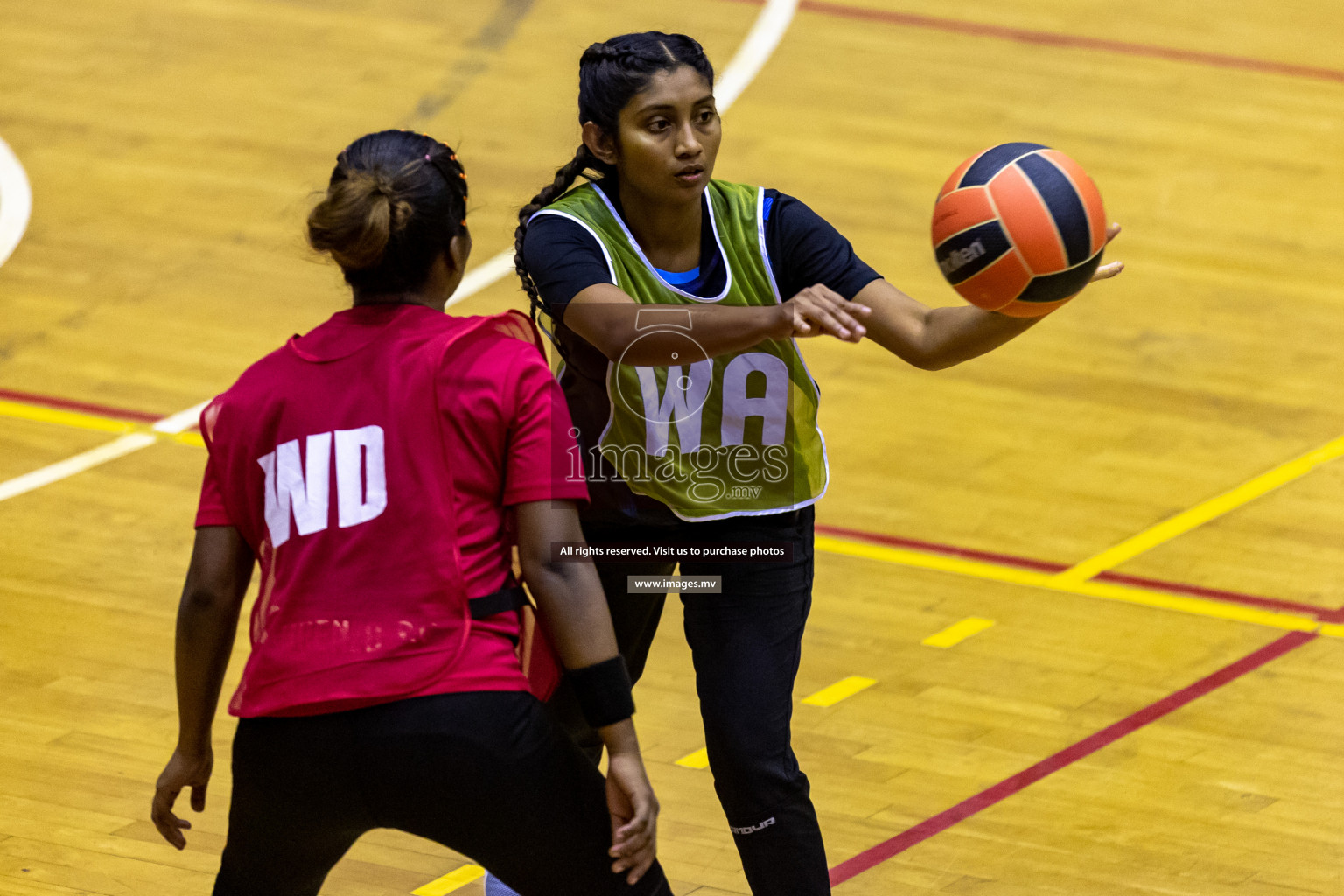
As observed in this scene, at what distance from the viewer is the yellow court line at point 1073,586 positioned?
541cm

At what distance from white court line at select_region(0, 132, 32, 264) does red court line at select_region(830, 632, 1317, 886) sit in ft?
17.3

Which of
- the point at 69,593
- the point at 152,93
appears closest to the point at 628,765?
the point at 69,593

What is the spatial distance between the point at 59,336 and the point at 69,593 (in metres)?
2.05

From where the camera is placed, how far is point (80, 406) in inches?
257

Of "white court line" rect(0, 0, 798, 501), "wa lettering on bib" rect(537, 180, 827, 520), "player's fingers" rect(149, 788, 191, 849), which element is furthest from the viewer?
"white court line" rect(0, 0, 798, 501)

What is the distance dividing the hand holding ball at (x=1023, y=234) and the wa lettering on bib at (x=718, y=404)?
436 millimetres

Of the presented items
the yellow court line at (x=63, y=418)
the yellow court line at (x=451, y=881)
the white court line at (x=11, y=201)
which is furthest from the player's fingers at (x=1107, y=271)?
the white court line at (x=11, y=201)

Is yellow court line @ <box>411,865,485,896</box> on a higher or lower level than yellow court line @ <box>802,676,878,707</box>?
lower

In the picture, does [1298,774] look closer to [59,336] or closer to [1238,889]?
[1238,889]

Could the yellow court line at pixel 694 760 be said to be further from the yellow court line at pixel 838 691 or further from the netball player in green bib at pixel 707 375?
the netball player in green bib at pixel 707 375

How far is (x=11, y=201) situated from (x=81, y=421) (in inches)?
85.5

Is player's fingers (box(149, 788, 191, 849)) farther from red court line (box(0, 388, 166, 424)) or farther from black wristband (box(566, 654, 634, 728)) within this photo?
red court line (box(0, 388, 166, 424))

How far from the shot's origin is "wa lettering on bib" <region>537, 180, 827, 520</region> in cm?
338

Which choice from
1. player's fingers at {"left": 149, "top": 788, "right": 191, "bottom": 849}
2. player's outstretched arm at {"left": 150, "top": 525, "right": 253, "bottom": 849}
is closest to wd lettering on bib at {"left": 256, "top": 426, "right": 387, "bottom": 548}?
player's outstretched arm at {"left": 150, "top": 525, "right": 253, "bottom": 849}
